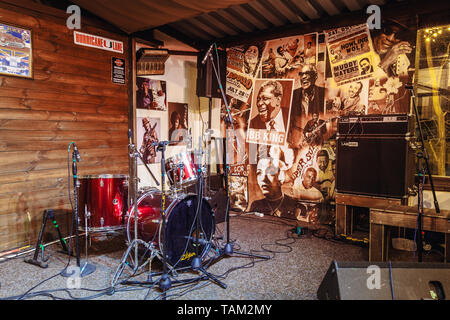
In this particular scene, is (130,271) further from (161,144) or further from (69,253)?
(161,144)

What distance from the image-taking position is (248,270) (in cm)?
308

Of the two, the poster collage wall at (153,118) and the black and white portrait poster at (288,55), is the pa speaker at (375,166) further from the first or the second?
the poster collage wall at (153,118)

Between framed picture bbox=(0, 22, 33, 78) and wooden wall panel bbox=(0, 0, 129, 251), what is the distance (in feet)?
0.18

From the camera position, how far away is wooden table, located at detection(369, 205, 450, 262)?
2879 millimetres

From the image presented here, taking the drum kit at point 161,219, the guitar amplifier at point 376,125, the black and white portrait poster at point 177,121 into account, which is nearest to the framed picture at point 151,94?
the black and white portrait poster at point 177,121

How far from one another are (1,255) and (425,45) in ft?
17.3

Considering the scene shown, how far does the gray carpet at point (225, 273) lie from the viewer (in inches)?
103

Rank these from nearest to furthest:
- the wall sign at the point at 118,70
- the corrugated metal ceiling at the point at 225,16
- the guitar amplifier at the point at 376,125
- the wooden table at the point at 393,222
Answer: the wooden table at the point at 393,222 < the guitar amplifier at the point at 376,125 < the corrugated metal ceiling at the point at 225,16 < the wall sign at the point at 118,70

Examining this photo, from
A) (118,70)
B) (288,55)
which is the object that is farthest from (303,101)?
(118,70)

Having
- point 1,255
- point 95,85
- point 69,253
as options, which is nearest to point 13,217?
point 1,255

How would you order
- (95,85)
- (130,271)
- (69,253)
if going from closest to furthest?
(130,271)
(69,253)
(95,85)

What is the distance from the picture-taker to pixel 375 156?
372 centimetres

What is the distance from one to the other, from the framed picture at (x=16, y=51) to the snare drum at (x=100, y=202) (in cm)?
140

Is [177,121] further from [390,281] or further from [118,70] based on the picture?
[390,281]
